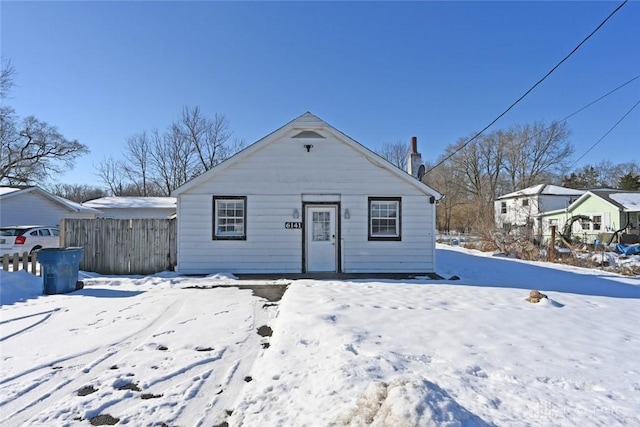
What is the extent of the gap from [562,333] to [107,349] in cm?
599

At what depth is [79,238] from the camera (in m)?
10.1

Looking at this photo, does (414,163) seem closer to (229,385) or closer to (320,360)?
(320,360)

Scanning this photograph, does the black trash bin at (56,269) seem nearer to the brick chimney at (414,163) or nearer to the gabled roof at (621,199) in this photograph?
the brick chimney at (414,163)

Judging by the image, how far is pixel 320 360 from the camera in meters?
3.75

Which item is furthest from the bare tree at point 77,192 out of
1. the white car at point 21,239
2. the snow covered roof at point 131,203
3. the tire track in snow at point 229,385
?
the tire track in snow at point 229,385

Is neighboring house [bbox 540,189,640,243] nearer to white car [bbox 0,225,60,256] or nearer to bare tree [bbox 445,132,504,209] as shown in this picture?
bare tree [bbox 445,132,504,209]

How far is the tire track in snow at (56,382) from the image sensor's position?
2.89m

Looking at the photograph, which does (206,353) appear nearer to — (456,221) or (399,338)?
(399,338)

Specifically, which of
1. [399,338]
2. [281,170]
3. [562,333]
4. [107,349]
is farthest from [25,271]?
[562,333]

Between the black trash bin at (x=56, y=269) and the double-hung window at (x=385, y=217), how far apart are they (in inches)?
303

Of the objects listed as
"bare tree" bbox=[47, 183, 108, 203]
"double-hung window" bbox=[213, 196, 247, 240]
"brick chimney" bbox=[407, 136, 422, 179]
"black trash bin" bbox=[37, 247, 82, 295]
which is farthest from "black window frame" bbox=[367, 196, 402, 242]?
"bare tree" bbox=[47, 183, 108, 203]

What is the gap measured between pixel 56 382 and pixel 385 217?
868 cm

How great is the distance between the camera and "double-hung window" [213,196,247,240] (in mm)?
10281

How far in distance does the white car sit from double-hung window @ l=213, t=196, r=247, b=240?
8.90 m
